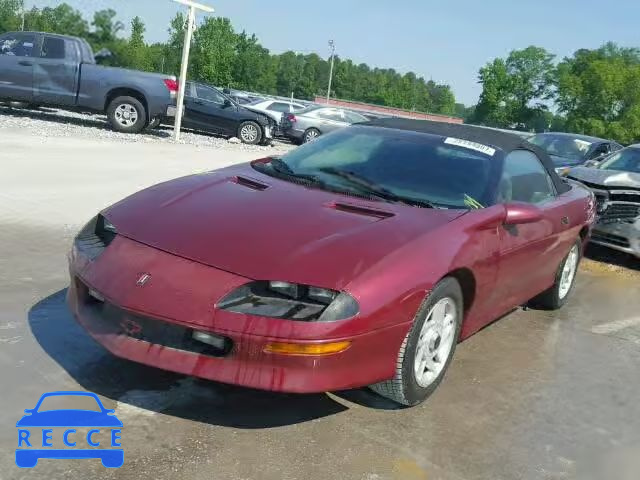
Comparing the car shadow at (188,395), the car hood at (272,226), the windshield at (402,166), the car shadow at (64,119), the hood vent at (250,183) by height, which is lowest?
the car shadow at (188,395)

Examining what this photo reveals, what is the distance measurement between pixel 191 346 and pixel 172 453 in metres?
0.45

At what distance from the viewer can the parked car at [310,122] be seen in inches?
829

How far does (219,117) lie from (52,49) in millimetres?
4564

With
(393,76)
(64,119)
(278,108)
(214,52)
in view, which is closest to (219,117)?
(64,119)

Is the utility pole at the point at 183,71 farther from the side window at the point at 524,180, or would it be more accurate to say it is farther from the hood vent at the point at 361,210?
the hood vent at the point at 361,210

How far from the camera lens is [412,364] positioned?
332 cm

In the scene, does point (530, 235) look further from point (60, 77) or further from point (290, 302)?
point (60, 77)

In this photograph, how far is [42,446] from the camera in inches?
111

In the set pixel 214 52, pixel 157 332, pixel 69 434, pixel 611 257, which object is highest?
pixel 214 52

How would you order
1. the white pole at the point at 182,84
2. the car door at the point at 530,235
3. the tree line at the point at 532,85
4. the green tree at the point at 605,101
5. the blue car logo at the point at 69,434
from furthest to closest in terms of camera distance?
the tree line at the point at 532,85 < the green tree at the point at 605,101 < the white pole at the point at 182,84 < the car door at the point at 530,235 < the blue car logo at the point at 69,434

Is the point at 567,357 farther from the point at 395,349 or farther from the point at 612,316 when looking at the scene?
the point at 395,349

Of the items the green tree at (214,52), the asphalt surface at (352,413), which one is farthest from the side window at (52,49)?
the green tree at (214,52)

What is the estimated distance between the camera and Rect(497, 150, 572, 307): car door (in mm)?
4168

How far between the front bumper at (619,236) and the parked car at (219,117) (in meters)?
11.6
